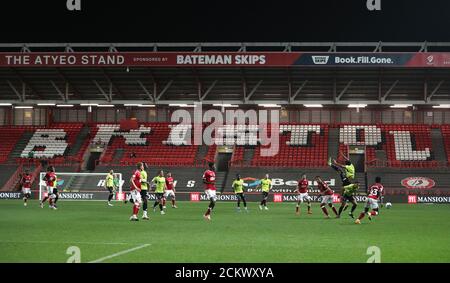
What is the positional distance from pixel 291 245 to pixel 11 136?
48.8m

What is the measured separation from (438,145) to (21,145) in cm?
3890

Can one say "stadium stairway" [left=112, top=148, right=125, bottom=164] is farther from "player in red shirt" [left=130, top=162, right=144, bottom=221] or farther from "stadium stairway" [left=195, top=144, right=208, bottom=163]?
"player in red shirt" [left=130, top=162, right=144, bottom=221]

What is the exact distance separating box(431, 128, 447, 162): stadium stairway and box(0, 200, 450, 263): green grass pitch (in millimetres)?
30006

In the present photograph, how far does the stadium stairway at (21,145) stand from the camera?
55.6 metres

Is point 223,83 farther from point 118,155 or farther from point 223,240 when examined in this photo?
point 223,240

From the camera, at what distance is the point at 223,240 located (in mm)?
16250

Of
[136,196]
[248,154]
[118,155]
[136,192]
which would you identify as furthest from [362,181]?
[136,196]

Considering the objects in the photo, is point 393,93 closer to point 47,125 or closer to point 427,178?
point 427,178

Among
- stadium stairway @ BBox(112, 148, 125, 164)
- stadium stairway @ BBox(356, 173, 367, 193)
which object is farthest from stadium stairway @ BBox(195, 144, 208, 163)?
stadium stairway @ BBox(356, 173, 367, 193)

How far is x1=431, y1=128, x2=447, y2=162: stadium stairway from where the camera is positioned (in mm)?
51719

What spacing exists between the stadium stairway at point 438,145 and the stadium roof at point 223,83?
3918mm

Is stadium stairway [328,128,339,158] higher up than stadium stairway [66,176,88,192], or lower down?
A: higher up

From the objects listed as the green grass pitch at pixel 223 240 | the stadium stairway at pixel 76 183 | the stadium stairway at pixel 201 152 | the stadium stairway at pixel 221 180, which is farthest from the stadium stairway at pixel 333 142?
the green grass pitch at pixel 223 240
